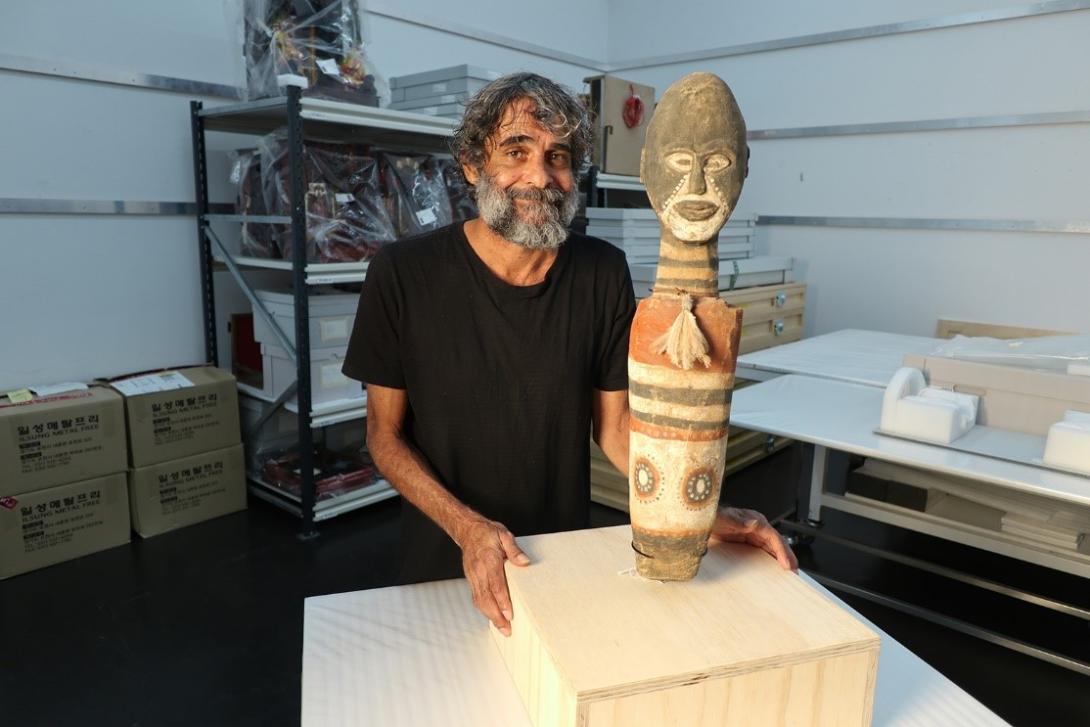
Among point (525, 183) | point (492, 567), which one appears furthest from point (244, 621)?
point (525, 183)

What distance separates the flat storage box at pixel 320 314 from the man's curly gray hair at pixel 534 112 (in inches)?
58.3

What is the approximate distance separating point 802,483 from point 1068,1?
2277 millimetres

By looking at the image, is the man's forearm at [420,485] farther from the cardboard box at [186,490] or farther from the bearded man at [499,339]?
the cardboard box at [186,490]

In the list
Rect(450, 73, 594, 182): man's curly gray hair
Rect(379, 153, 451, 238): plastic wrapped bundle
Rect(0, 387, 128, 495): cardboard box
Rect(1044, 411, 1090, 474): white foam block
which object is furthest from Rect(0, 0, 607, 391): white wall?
Rect(1044, 411, 1090, 474): white foam block

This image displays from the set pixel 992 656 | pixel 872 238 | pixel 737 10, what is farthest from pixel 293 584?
pixel 737 10

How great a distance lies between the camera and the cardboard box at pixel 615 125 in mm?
3225

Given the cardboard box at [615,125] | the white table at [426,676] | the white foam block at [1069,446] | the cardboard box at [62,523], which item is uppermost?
the cardboard box at [615,125]

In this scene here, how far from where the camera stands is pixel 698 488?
917 millimetres

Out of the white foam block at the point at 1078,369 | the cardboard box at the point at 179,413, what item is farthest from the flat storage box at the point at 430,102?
the white foam block at the point at 1078,369

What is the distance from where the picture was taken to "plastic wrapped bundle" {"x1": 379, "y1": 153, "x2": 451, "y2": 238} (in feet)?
9.56

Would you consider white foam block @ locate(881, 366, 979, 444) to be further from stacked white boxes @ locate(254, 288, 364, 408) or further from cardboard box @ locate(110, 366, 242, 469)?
cardboard box @ locate(110, 366, 242, 469)

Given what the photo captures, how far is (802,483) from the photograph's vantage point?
259 centimetres

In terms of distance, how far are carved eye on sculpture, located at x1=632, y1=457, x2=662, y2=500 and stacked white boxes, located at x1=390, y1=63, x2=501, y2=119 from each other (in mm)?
2218

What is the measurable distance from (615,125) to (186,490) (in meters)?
2.24
